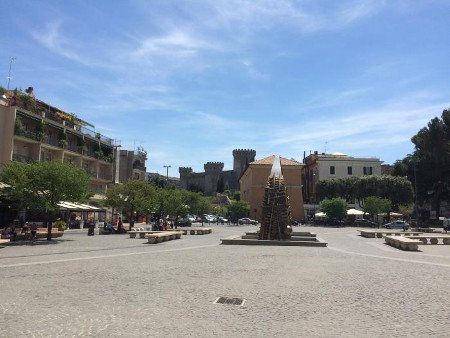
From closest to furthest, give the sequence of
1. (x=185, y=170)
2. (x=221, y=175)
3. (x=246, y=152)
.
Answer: (x=246, y=152) → (x=221, y=175) → (x=185, y=170)

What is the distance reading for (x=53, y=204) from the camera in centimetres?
2488

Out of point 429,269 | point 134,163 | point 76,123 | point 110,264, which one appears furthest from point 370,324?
point 134,163

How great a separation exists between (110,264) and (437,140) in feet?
182

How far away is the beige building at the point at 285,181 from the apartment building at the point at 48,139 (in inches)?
1090

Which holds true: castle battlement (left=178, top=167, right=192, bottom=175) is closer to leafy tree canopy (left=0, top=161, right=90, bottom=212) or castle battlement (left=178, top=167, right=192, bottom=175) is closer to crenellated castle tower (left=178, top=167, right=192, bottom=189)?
crenellated castle tower (left=178, top=167, right=192, bottom=189)

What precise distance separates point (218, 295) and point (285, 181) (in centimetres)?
6740

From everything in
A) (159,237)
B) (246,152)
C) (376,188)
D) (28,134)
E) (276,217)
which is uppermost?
(246,152)

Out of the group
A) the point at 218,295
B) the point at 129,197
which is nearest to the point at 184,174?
the point at 129,197

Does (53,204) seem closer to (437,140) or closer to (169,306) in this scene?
(169,306)

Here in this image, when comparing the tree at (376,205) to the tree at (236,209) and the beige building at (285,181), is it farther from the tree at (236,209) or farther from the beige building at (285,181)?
the tree at (236,209)

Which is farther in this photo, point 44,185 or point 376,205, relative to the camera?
point 376,205

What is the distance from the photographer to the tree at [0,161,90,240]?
24.2 metres

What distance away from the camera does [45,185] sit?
960 inches

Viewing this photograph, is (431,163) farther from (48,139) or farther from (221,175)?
(221,175)
